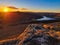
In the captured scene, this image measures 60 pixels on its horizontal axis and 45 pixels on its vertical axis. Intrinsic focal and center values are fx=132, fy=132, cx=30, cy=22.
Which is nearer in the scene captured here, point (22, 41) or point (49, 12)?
point (22, 41)

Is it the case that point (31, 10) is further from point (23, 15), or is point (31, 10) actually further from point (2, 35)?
point (2, 35)

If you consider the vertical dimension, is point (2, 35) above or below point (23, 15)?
below

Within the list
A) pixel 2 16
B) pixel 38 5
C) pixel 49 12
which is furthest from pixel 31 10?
pixel 2 16

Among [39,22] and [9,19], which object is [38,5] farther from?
[9,19]

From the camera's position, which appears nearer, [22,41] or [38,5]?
[22,41]

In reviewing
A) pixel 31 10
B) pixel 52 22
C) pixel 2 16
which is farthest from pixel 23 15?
pixel 52 22

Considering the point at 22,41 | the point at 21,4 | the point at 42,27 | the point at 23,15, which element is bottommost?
the point at 22,41
